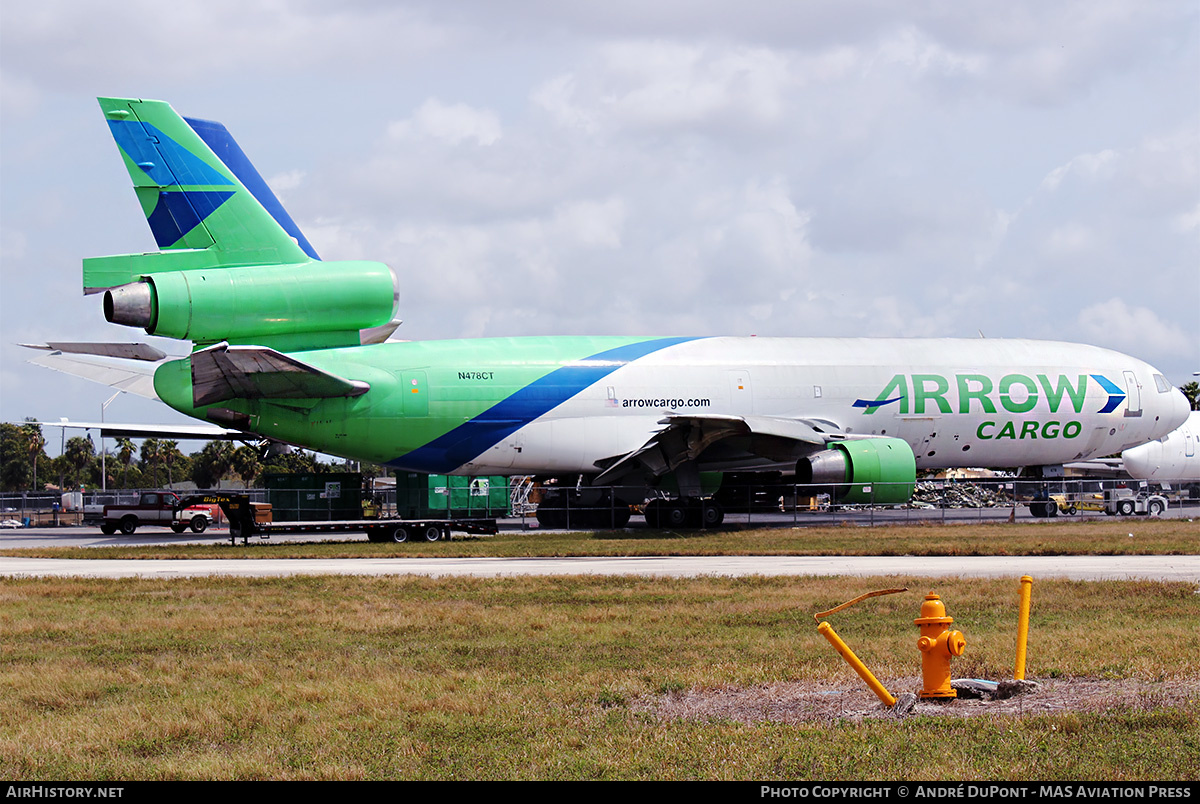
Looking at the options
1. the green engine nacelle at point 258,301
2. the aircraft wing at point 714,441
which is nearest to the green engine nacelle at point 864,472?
the aircraft wing at point 714,441

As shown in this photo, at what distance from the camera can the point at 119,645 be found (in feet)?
39.9

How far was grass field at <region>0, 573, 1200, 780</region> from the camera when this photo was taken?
689 centimetres

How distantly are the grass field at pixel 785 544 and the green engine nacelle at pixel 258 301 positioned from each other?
5.11 meters

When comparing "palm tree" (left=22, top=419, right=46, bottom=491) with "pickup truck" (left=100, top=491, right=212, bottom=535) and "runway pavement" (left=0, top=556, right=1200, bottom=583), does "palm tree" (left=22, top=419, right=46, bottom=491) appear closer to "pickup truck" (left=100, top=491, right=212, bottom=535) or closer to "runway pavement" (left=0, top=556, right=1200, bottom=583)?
"pickup truck" (left=100, top=491, right=212, bottom=535)

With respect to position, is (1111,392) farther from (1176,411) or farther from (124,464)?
(124,464)

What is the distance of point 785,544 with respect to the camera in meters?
25.6

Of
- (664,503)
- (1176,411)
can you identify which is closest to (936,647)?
(664,503)

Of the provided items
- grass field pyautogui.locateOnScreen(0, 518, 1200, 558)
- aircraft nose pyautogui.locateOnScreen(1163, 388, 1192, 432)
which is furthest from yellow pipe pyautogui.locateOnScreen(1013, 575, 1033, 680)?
aircraft nose pyautogui.locateOnScreen(1163, 388, 1192, 432)

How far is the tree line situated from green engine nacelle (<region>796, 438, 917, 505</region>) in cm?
7909

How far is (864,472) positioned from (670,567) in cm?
1041

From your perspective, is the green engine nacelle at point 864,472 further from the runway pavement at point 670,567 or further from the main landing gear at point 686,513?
the runway pavement at point 670,567

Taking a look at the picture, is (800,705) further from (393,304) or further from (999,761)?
(393,304)
